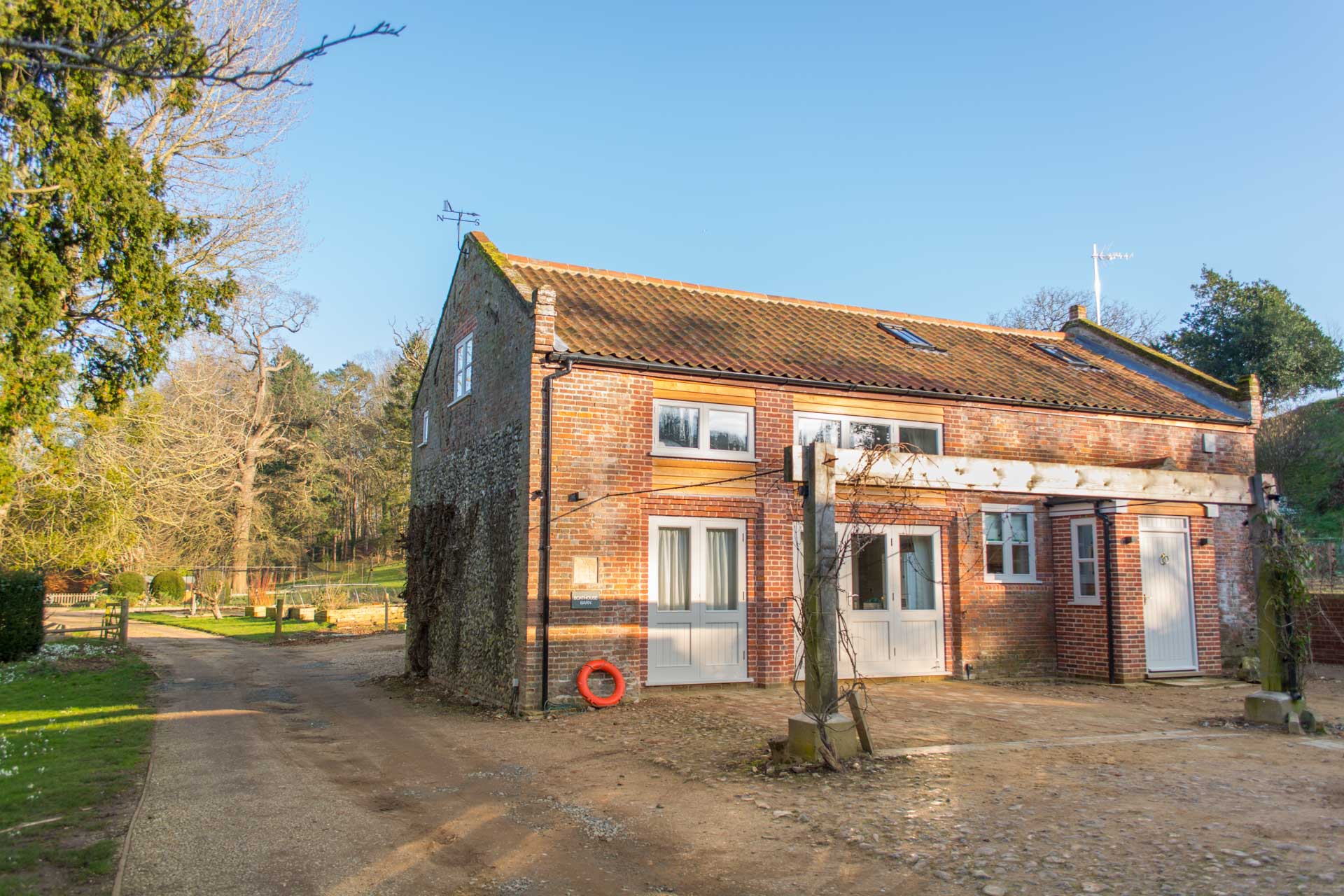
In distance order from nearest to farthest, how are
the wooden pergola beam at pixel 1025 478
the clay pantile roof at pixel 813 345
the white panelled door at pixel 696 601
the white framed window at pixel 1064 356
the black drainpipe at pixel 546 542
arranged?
the wooden pergola beam at pixel 1025 478
the black drainpipe at pixel 546 542
the white panelled door at pixel 696 601
the clay pantile roof at pixel 813 345
the white framed window at pixel 1064 356

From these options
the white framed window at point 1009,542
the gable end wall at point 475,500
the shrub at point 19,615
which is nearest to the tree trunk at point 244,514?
the shrub at point 19,615

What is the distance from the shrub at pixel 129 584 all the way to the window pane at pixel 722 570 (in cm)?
4207

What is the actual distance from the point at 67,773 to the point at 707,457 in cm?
846

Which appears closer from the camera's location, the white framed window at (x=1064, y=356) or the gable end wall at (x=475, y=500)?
the gable end wall at (x=475, y=500)

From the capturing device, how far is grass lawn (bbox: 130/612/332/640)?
1170 inches

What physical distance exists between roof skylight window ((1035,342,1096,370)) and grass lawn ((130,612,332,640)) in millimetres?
23845

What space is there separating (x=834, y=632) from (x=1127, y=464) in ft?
34.0

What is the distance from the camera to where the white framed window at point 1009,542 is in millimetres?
15164

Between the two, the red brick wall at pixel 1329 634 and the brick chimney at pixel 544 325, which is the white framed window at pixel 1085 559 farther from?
the brick chimney at pixel 544 325

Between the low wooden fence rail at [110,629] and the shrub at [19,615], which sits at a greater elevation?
the shrub at [19,615]

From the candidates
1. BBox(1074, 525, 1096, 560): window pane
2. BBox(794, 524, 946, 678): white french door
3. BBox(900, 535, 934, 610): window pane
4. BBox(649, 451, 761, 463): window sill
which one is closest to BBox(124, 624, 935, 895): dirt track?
BBox(649, 451, 761, 463): window sill

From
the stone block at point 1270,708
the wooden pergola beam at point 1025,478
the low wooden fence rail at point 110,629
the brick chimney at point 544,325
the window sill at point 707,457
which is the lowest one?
the low wooden fence rail at point 110,629

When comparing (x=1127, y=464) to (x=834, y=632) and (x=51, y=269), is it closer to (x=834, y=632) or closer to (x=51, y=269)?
(x=834, y=632)

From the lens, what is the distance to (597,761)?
8.95 meters
